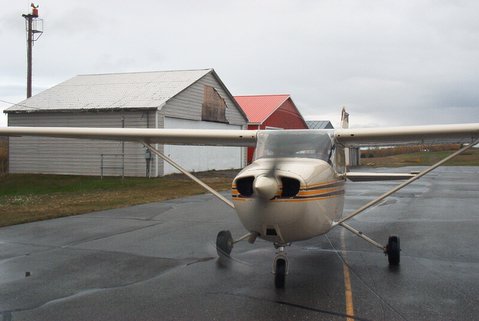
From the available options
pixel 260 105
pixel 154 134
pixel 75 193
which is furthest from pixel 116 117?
pixel 260 105

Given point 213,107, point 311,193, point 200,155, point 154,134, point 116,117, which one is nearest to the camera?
point 311,193

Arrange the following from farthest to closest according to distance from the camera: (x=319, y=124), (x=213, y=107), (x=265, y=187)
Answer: (x=319, y=124)
(x=213, y=107)
(x=265, y=187)

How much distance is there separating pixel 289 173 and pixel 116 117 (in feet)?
68.6

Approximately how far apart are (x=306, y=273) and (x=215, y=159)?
24.0m

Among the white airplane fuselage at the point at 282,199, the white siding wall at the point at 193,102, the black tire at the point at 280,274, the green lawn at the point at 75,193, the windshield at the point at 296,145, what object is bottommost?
the green lawn at the point at 75,193

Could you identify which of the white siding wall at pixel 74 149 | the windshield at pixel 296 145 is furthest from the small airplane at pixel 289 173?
the white siding wall at pixel 74 149

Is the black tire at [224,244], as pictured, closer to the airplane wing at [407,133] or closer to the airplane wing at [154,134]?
the airplane wing at [154,134]

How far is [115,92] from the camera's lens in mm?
27125

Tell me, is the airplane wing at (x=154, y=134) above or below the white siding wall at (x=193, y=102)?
below

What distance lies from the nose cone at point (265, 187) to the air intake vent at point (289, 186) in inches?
8.7

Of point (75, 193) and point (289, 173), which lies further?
point (75, 193)

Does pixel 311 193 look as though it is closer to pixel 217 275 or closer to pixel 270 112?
pixel 217 275

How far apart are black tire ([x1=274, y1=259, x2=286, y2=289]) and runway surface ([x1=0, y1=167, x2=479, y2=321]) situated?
0.14 metres

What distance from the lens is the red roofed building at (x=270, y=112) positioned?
36.8 meters
